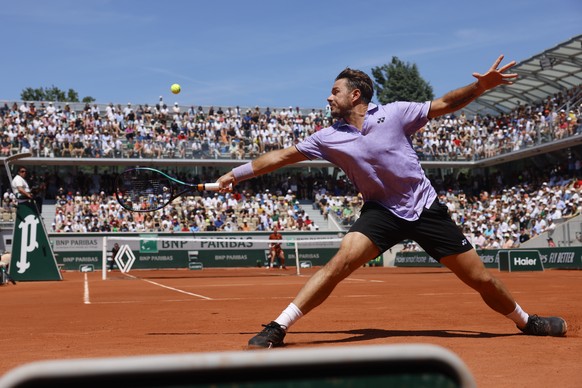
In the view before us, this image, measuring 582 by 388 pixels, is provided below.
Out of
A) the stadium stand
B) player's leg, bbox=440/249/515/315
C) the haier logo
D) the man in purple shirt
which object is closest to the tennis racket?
the man in purple shirt

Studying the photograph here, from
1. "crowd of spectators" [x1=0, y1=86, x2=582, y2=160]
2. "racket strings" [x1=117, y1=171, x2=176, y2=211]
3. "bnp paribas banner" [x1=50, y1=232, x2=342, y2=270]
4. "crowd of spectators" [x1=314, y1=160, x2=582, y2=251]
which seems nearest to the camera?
"racket strings" [x1=117, y1=171, x2=176, y2=211]

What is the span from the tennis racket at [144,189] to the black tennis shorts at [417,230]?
2.45m

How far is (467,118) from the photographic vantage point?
165 feet

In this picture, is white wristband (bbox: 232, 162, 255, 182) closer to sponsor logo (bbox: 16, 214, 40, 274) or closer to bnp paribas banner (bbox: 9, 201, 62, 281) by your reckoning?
bnp paribas banner (bbox: 9, 201, 62, 281)

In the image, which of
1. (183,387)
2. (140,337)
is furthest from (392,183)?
(183,387)

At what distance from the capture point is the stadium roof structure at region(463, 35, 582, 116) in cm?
3622

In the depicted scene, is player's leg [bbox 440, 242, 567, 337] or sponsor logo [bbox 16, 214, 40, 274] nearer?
player's leg [bbox 440, 242, 567, 337]

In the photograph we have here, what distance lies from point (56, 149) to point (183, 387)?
42.1m

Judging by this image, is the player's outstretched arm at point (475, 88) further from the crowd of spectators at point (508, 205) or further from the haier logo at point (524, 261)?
the crowd of spectators at point (508, 205)

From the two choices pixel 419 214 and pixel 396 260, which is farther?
pixel 396 260

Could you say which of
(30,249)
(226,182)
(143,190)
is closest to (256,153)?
(30,249)

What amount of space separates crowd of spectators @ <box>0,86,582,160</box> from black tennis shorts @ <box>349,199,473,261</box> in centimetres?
3401

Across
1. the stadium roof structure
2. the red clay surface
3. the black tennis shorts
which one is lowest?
the red clay surface

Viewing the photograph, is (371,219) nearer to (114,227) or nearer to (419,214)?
(419,214)
